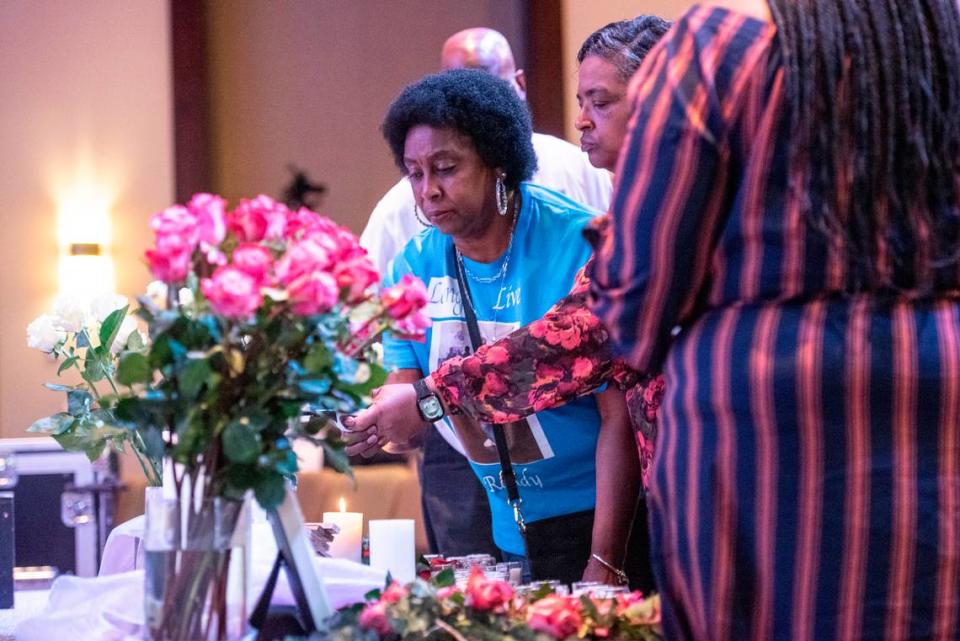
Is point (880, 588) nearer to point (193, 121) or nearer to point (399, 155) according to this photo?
point (399, 155)

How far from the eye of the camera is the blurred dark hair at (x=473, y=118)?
6.79ft

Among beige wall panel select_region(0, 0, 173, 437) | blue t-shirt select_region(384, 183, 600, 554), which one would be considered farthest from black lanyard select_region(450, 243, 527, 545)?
beige wall panel select_region(0, 0, 173, 437)

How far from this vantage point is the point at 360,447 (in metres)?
1.85

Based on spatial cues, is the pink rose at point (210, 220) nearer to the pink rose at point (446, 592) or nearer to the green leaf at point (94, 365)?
the pink rose at point (446, 592)

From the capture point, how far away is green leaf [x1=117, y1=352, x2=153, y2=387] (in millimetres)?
1228

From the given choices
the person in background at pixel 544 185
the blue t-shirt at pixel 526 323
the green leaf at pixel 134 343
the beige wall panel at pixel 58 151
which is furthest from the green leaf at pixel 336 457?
the beige wall panel at pixel 58 151

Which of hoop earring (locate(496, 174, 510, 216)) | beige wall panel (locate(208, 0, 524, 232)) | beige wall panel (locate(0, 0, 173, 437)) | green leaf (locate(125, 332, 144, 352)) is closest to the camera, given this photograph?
green leaf (locate(125, 332, 144, 352))

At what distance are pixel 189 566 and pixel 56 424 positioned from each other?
0.46 m

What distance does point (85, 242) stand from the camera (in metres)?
5.20

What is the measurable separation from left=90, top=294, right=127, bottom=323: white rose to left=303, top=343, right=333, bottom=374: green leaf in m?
0.58

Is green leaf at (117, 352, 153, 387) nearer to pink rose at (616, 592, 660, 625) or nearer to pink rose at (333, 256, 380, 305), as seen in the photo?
pink rose at (333, 256, 380, 305)

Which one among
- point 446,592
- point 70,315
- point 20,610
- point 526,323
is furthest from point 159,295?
point 20,610

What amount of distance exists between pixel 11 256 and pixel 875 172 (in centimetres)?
466

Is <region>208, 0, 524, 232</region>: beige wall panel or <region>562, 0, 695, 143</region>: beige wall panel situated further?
<region>208, 0, 524, 232</region>: beige wall panel
